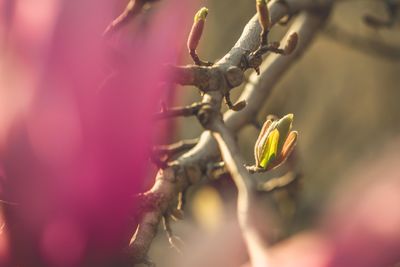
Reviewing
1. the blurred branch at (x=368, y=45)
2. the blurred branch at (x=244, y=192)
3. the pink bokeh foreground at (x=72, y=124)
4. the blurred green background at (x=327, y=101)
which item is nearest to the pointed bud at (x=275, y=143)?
the blurred branch at (x=244, y=192)

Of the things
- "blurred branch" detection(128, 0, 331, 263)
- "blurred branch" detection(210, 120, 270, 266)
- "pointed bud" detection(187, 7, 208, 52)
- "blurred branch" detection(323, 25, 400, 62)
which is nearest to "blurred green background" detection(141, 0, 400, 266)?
"blurred branch" detection(323, 25, 400, 62)

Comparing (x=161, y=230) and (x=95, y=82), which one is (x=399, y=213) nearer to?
(x=95, y=82)

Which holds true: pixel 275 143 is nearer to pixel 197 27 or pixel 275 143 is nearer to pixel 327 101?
pixel 197 27

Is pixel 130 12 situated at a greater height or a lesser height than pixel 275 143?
greater

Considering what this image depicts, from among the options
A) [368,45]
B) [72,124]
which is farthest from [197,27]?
[368,45]

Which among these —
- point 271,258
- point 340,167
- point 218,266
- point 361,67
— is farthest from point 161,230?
point 271,258

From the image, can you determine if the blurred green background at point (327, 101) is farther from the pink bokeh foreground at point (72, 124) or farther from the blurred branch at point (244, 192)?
the pink bokeh foreground at point (72, 124)
